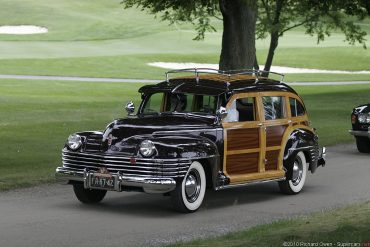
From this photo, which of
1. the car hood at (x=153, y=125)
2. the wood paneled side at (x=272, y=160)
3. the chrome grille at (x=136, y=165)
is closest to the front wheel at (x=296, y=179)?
the wood paneled side at (x=272, y=160)

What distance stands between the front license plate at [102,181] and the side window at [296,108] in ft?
11.8

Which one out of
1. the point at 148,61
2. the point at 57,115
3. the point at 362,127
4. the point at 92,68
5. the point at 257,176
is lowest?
the point at 92,68

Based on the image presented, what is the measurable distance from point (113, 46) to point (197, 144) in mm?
57275

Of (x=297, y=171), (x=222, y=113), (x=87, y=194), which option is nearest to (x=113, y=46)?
(x=297, y=171)

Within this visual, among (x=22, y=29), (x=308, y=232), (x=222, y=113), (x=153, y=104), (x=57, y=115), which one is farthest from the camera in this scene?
(x=22, y=29)

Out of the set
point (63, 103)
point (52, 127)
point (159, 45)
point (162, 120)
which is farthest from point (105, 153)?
point (159, 45)

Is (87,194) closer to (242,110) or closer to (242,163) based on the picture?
(242,163)

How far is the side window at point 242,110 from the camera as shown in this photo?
11.8 m

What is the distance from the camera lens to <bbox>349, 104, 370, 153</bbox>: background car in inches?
709

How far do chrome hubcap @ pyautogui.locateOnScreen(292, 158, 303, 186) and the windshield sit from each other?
5.80 ft

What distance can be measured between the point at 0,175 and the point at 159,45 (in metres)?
56.4

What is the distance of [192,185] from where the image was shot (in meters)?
10.8

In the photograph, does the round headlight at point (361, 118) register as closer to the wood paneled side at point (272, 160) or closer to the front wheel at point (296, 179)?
the front wheel at point (296, 179)

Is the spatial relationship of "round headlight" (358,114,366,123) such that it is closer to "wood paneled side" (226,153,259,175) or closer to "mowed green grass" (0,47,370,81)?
"wood paneled side" (226,153,259,175)
